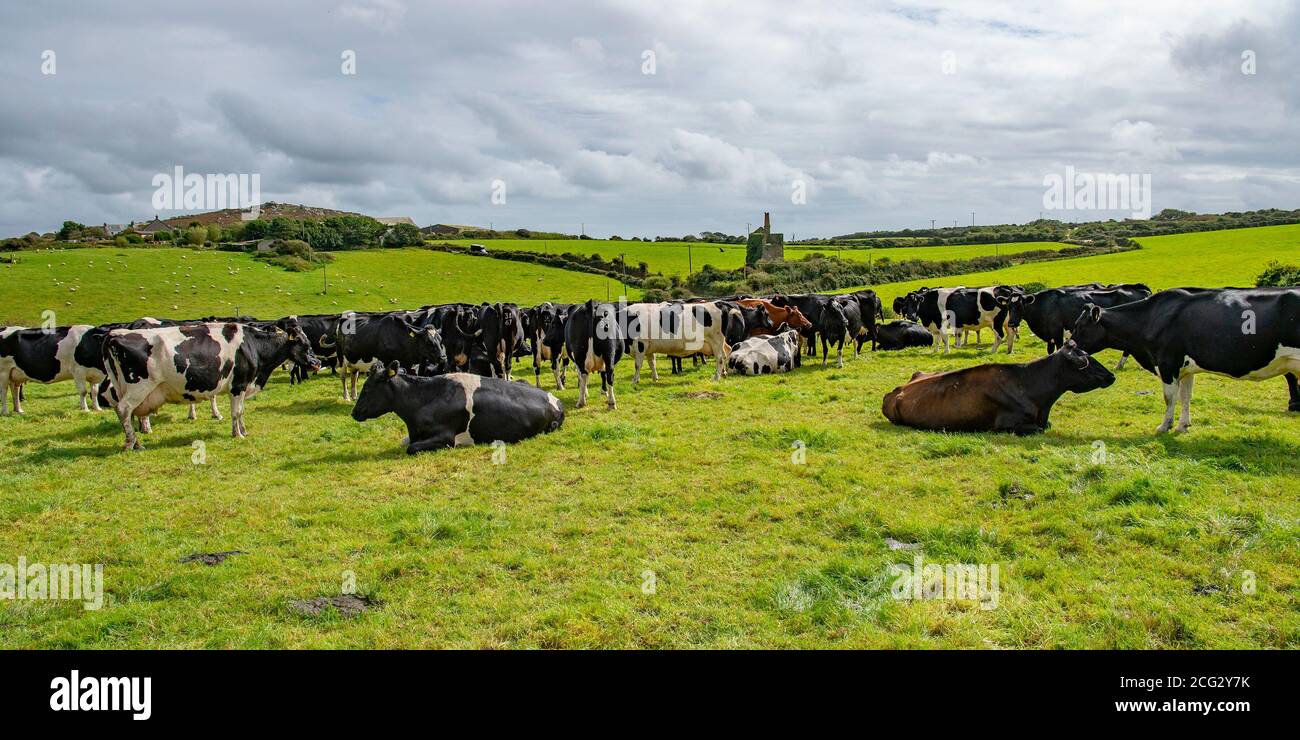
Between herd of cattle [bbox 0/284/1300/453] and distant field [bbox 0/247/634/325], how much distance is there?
32131 mm

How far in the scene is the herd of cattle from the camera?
1070 centimetres

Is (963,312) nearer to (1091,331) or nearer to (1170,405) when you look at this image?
(1091,331)

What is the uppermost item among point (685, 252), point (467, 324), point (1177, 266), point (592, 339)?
point (685, 252)

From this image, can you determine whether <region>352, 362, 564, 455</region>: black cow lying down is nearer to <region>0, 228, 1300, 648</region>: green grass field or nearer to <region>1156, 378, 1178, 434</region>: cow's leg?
<region>0, 228, 1300, 648</region>: green grass field

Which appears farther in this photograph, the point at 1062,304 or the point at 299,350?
the point at 1062,304

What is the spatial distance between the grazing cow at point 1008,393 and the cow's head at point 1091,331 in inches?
44.3

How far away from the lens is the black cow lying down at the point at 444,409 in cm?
1153

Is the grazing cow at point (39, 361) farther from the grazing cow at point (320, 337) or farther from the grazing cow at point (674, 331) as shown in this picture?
the grazing cow at point (674, 331)

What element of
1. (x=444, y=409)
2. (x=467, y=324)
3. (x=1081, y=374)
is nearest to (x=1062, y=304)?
(x=1081, y=374)

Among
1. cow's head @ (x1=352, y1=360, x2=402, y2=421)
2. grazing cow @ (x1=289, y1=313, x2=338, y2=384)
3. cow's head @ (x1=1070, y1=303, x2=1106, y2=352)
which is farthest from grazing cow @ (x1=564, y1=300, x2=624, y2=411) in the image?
grazing cow @ (x1=289, y1=313, x2=338, y2=384)

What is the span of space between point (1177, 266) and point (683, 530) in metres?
56.0

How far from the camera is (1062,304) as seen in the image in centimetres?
2019

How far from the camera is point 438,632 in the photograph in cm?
530
